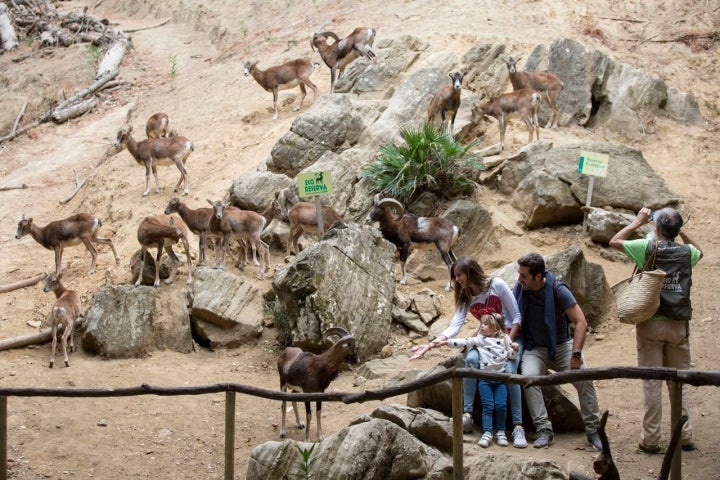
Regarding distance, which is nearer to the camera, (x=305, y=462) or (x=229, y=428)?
(x=305, y=462)

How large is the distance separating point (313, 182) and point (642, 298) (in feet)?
21.7

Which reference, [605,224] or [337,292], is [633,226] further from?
[605,224]

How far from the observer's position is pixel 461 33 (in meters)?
20.7

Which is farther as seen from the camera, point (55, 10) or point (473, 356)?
point (55, 10)

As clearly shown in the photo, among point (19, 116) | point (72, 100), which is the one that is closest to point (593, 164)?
point (72, 100)

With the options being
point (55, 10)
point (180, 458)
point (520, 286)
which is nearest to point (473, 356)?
point (520, 286)

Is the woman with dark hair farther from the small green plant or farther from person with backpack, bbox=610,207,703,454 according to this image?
the small green plant

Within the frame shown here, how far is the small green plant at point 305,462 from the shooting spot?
7.36 meters

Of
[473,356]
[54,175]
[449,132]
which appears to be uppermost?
[473,356]

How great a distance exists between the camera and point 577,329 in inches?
301

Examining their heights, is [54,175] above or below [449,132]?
below

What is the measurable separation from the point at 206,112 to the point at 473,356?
569 inches

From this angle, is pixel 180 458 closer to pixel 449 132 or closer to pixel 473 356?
pixel 473 356

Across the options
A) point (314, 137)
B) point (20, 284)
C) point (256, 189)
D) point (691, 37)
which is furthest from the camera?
point (691, 37)
